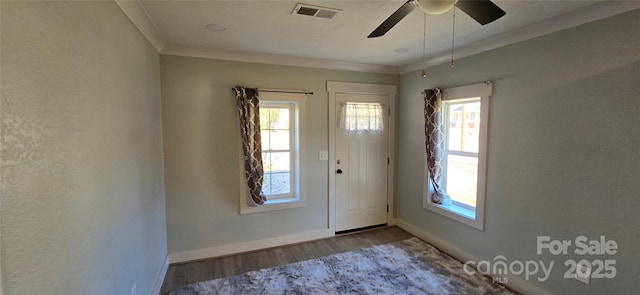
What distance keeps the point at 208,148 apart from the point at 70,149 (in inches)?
74.3

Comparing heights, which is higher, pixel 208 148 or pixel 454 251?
pixel 208 148

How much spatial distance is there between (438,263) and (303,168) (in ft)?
6.03

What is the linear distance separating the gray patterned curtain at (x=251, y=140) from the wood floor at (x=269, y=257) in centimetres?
64

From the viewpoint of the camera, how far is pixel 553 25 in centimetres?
207

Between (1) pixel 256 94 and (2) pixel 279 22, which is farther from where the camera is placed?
(1) pixel 256 94

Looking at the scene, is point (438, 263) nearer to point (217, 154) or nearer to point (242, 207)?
point (242, 207)

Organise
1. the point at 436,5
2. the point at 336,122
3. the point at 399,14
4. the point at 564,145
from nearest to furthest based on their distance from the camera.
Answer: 1. the point at 436,5
2. the point at 399,14
3. the point at 564,145
4. the point at 336,122

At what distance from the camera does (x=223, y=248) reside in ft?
10.2

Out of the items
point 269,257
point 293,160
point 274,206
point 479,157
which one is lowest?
point 269,257

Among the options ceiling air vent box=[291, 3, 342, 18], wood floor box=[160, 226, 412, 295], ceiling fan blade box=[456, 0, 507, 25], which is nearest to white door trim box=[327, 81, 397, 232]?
wood floor box=[160, 226, 412, 295]

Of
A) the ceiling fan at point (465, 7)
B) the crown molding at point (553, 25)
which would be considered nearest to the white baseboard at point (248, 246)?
the crown molding at point (553, 25)

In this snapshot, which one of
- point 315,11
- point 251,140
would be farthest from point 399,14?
point 251,140

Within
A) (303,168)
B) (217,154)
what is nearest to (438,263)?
(303,168)

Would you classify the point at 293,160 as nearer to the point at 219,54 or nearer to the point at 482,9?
the point at 219,54
